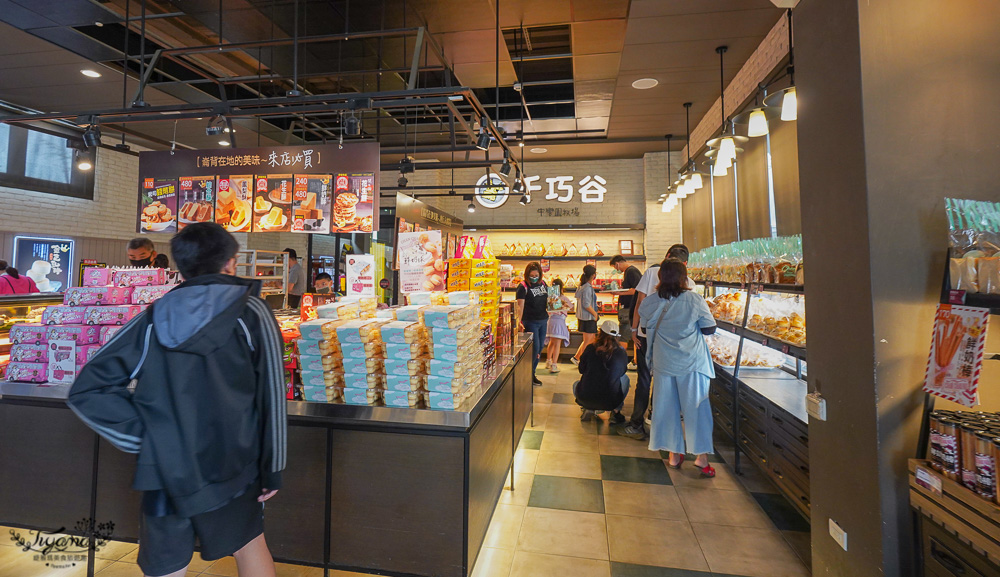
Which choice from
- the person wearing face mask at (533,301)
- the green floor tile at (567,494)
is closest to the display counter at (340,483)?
the green floor tile at (567,494)

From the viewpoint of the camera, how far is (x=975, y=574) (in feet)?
4.41

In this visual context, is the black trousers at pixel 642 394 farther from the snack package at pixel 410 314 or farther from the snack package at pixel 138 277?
the snack package at pixel 138 277

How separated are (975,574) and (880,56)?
5.88 ft

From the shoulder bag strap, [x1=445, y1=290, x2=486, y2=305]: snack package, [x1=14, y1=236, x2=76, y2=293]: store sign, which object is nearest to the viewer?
[x1=445, y1=290, x2=486, y2=305]: snack package

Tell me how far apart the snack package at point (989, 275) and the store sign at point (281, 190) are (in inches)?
131

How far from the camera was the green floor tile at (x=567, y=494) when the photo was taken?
311 cm

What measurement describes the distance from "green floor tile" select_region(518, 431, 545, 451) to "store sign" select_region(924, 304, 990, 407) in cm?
306

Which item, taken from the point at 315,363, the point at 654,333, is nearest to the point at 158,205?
the point at 315,363

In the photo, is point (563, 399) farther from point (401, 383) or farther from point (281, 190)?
point (281, 190)

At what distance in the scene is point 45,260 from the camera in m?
7.11

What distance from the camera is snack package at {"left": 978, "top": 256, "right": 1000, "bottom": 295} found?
145 cm

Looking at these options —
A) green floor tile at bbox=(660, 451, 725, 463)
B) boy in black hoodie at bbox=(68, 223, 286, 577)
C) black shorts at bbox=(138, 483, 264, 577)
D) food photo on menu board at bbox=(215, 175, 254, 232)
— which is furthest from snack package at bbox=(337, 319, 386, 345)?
green floor tile at bbox=(660, 451, 725, 463)

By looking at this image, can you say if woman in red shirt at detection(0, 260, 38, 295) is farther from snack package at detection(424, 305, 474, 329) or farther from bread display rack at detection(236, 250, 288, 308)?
snack package at detection(424, 305, 474, 329)

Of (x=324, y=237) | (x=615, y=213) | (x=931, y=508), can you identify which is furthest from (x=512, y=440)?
(x=324, y=237)
